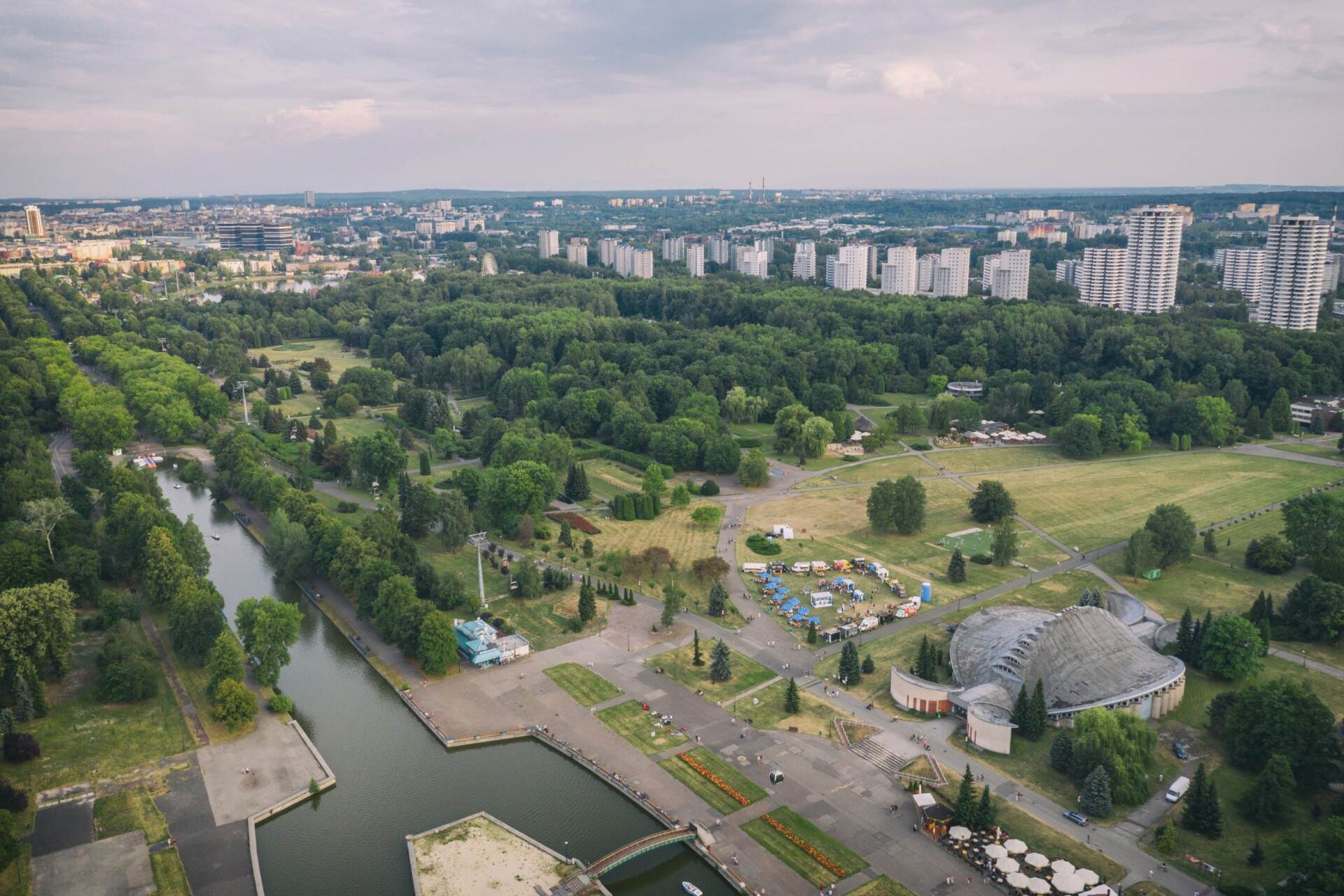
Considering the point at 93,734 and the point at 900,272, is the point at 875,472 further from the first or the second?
the point at 900,272

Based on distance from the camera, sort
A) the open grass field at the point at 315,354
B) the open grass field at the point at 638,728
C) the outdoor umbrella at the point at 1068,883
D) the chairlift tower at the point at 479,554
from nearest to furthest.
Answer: the outdoor umbrella at the point at 1068,883
the open grass field at the point at 638,728
the chairlift tower at the point at 479,554
the open grass field at the point at 315,354

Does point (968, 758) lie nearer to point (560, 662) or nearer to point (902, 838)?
point (902, 838)

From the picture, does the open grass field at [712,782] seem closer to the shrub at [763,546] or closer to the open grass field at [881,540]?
the open grass field at [881,540]

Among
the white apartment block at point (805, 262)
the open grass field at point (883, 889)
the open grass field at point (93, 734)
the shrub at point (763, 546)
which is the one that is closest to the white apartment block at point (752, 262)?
the white apartment block at point (805, 262)

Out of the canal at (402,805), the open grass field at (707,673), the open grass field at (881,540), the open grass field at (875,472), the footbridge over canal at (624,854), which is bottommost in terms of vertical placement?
the canal at (402,805)

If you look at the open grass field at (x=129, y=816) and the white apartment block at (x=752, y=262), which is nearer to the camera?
the open grass field at (x=129, y=816)

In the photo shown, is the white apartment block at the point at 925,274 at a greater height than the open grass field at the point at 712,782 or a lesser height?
greater

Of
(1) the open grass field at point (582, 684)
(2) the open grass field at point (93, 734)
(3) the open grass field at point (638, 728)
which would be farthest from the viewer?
(1) the open grass field at point (582, 684)
